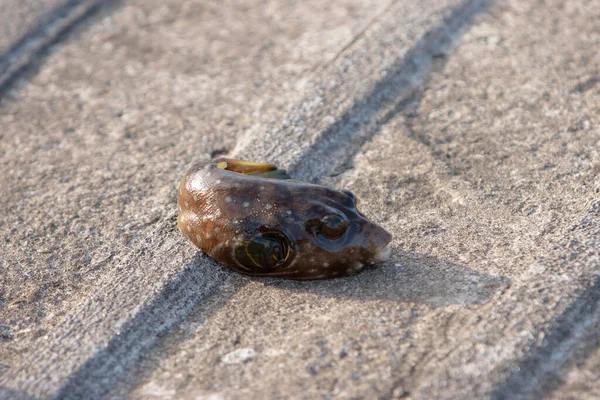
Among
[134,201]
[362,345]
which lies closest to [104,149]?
[134,201]

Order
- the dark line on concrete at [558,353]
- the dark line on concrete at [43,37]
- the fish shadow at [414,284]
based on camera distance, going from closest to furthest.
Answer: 1. the dark line on concrete at [558,353]
2. the fish shadow at [414,284]
3. the dark line on concrete at [43,37]

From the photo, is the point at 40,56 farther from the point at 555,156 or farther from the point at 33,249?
the point at 555,156

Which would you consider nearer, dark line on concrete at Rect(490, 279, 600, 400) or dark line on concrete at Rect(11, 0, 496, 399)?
dark line on concrete at Rect(490, 279, 600, 400)

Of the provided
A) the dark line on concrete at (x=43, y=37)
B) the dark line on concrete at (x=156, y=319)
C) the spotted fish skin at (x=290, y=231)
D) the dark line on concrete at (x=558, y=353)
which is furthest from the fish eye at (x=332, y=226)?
the dark line on concrete at (x=43, y=37)

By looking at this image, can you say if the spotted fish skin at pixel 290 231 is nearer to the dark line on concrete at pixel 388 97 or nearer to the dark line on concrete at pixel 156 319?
the dark line on concrete at pixel 156 319

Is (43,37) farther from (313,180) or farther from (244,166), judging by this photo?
(313,180)

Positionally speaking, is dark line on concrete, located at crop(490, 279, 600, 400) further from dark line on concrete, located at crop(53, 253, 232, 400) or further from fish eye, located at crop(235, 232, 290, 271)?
dark line on concrete, located at crop(53, 253, 232, 400)

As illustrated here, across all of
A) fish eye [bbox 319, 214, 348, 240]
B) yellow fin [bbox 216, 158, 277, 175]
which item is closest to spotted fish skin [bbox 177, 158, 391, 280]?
fish eye [bbox 319, 214, 348, 240]
